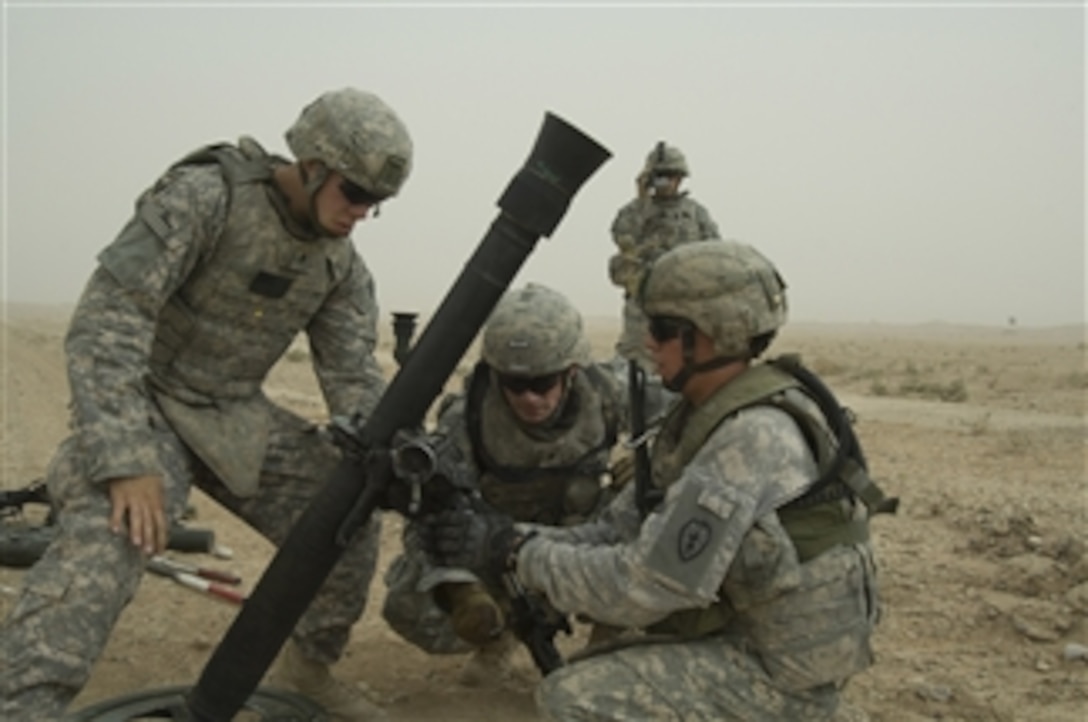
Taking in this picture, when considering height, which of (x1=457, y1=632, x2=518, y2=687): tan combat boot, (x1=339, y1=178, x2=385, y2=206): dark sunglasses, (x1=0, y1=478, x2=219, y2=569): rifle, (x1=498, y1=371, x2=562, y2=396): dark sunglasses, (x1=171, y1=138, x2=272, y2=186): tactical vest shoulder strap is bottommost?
(x1=457, y1=632, x2=518, y2=687): tan combat boot

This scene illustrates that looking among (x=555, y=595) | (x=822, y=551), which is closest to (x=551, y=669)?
(x=555, y=595)

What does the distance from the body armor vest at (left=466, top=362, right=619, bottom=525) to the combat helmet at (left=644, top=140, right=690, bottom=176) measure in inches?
261

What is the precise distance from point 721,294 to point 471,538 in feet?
3.27

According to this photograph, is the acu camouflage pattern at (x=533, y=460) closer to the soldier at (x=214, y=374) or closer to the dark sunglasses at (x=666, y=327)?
the soldier at (x=214, y=374)

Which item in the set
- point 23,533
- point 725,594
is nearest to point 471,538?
point 725,594

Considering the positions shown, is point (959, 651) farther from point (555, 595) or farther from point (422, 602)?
point (555, 595)

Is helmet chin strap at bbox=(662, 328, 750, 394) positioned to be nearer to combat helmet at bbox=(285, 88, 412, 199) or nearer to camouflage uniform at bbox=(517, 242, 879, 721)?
camouflage uniform at bbox=(517, 242, 879, 721)

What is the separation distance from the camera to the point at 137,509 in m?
3.56

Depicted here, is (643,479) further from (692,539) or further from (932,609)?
(932,609)

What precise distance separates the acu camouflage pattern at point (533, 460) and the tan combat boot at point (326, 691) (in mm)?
323

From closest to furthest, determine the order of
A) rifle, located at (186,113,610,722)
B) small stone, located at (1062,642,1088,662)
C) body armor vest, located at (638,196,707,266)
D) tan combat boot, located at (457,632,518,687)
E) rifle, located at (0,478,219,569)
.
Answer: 1. rifle, located at (186,113,610,722)
2. tan combat boot, located at (457,632,518,687)
3. small stone, located at (1062,642,1088,662)
4. rifle, located at (0,478,219,569)
5. body armor vest, located at (638,196,707,266)

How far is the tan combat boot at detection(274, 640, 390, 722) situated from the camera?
175 inches

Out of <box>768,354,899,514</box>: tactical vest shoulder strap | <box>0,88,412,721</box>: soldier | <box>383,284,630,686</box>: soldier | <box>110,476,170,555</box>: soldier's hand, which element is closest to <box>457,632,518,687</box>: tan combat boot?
<box>383,284,630,686</box>: soldier

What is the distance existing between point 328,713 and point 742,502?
7.36ft
